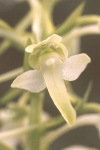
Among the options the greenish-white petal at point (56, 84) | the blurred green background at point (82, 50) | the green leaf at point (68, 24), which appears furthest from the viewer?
the blurred green background at point (82, 50)

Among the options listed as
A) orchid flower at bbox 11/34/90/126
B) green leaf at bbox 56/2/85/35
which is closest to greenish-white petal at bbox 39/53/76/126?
orchid flower at bbox 11/34/90/126

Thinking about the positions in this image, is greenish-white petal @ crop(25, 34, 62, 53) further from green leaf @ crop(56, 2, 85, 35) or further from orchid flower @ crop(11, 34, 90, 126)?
green leaf @ crop(56, 2, 85, 35)

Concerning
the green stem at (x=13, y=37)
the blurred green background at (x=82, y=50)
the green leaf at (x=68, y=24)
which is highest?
the blurred green background at (x=82, y=50)

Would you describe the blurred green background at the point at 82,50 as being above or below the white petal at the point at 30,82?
above

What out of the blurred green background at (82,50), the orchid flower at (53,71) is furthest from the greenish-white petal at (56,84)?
the blurred green background at (82,50)

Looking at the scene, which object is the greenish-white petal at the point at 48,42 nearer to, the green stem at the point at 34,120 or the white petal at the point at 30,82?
the white petal at the point at 30,82

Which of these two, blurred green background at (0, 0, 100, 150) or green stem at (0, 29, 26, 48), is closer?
green stem at (0, 29, 26, 48)

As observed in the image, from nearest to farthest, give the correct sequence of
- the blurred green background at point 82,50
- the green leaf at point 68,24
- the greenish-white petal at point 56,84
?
the greenish-white petal at point 56,84, the green leaf at point 68,24, the blurred green background at point 82,50

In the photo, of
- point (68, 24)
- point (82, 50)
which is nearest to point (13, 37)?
point (68, 24)
